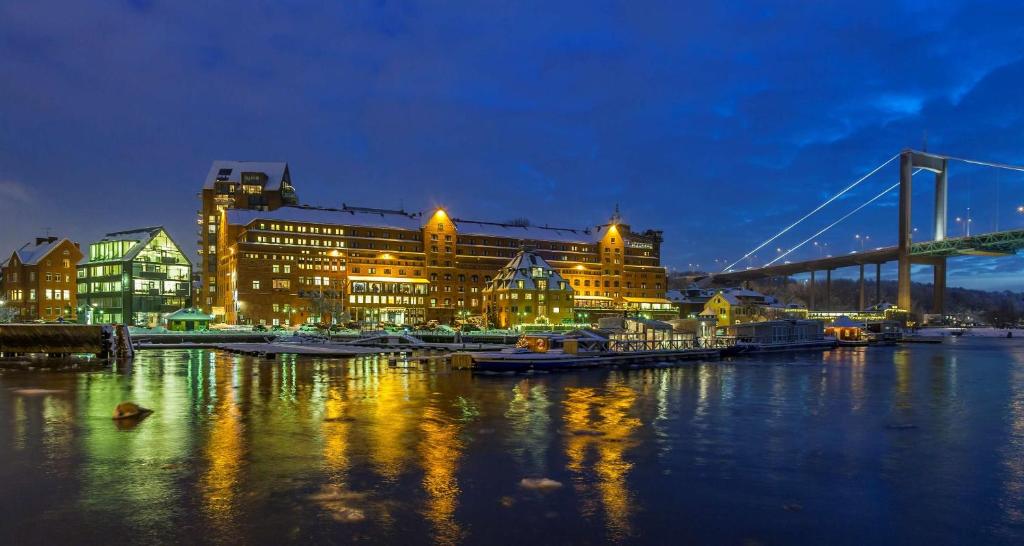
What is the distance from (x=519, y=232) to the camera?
152 metres

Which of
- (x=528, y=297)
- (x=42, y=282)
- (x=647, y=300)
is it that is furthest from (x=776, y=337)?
(x=42, y=282)

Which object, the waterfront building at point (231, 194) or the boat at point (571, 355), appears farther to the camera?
the waterfront building at point (231, 194)

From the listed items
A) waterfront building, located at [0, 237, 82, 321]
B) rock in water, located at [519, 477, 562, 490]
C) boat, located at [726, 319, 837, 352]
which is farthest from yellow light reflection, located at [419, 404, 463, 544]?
waterfront building, located at [0, 237, 82, 321]

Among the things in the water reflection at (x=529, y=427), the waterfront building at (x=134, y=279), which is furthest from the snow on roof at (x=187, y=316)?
the water reflection at (x=529, y=427)

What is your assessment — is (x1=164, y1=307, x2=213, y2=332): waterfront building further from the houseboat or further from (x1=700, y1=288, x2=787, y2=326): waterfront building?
(x1=700, y1=288, x2=787, y2=326): waterfront building

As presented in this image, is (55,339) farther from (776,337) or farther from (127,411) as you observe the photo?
(776,337)

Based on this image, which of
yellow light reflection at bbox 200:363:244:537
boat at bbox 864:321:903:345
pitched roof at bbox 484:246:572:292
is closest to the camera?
yellow light reflection at bbox 200:363:244:537

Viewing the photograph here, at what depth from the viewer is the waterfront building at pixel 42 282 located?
115 meters

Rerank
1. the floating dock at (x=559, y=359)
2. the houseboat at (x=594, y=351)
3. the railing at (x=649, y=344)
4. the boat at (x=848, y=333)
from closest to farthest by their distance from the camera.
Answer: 1. the floating dock at (x=559, y=359)
2. the houseboat at (x=594, y=351)
3. the railing at (x=649, y=344)
4. the boat at (x=848, y=333)

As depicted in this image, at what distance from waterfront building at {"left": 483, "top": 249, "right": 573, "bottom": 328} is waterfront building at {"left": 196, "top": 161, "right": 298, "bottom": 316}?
56.3m

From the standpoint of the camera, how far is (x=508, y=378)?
143 ft

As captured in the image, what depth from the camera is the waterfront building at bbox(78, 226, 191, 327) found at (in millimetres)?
105875

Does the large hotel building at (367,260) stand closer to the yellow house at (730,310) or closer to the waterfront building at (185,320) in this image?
the yellow house at (730,310)

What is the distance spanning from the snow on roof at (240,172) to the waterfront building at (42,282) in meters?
31.4
